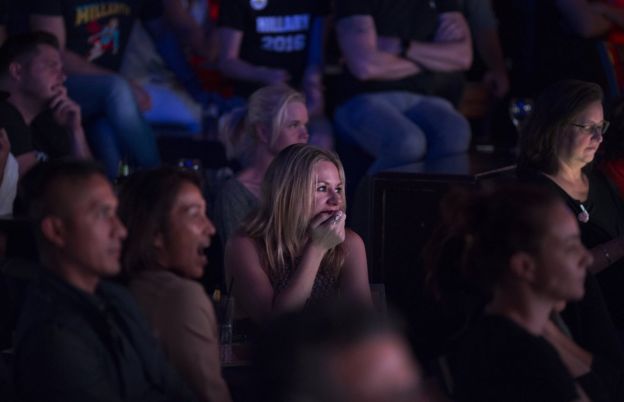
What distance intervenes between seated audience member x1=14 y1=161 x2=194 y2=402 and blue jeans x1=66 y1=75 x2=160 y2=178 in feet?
8.60

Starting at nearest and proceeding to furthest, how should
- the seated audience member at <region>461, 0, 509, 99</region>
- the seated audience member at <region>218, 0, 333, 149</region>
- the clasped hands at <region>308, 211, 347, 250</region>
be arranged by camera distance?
the clasped hands at <region>308, 211, 347, 250</region> < the seated audience member at <region>218, 0, 333, 149</region> < the seated audience member at <region>461, 0, 509, 99</region>

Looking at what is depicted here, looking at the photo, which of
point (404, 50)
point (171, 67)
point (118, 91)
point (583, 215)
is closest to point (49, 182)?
point (583, 215)

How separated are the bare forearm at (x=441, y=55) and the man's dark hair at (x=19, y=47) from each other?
1.66m

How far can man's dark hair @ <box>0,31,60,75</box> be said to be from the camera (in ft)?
15.1

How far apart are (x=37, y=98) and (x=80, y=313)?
242 centimetres

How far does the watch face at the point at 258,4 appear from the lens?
5648mm

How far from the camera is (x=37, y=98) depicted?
468 cm

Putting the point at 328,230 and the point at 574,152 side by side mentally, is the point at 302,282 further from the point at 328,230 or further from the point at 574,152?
the point at 574,152

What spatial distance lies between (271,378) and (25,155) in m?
2.76

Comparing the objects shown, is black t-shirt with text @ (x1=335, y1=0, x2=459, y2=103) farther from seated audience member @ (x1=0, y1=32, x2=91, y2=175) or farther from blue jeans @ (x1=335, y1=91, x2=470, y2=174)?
seated audience member @ (x1=0, y1=32, x2=91, y2=175)

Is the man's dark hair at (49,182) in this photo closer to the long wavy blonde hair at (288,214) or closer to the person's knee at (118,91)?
the long wavy blonde hair at (288,214)

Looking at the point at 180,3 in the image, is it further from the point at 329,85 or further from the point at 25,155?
the point at 25,155

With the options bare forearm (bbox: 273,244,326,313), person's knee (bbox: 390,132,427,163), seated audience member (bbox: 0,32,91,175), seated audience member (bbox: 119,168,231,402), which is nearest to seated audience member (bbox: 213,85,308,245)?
person's knee (bbox: 390,132,427,163)

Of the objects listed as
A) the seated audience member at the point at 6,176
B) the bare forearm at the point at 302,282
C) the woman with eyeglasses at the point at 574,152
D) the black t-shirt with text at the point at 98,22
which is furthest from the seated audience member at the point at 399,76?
the bare forearm at the point at 302,282
